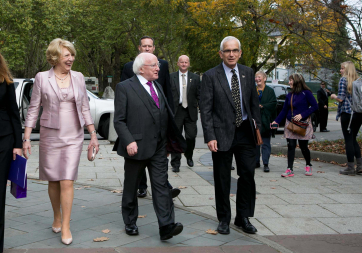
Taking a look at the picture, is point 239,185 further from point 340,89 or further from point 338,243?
point 340,89

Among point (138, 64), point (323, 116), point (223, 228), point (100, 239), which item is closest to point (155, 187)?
point (100, 239)

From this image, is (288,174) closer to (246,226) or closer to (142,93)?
(246,226)

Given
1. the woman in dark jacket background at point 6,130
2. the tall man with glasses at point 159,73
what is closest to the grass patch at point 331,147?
the tall man with glasses at point 159,73

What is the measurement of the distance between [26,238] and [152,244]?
46.7 inches

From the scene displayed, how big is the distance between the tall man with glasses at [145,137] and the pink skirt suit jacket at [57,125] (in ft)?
1.28

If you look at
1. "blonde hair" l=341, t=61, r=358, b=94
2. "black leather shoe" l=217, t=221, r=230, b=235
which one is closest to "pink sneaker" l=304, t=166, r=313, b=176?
"blonde hair" l=341, t=61, r=358, b=94

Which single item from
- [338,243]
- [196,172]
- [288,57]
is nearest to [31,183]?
[196,172]

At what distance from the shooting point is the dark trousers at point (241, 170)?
4.80 metres

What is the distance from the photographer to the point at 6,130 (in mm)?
4004

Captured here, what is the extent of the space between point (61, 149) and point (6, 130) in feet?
1.83

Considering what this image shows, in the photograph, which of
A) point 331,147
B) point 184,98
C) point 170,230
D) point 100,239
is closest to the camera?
point 170,230

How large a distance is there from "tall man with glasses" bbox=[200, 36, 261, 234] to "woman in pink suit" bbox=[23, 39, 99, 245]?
Result: 49.0 inches

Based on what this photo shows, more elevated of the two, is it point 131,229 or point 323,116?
point 323,116

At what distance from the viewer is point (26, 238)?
14.9ft
